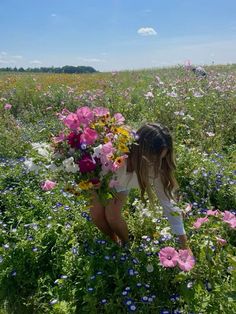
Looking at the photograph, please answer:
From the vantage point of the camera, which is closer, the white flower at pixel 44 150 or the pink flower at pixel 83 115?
the pink flower at pixel 83 115

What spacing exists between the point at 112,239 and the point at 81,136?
1.06 metres

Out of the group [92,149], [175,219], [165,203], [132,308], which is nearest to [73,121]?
[92,149]

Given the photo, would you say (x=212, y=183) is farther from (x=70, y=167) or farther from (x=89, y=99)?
(x=89, y=99)

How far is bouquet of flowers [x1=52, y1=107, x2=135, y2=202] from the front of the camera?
97.5 inches

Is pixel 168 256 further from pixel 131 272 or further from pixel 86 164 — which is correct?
pixel 86 164

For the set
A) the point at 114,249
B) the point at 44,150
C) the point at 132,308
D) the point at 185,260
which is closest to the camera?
the point at 185,260

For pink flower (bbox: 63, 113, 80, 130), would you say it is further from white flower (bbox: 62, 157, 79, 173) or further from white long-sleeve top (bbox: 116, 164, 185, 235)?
white long-sleeve top (bbox: 116, 164, 185, 235)

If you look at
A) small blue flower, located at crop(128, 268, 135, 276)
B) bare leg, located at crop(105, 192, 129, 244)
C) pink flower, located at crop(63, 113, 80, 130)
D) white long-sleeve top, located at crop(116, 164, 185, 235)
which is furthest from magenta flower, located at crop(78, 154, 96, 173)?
small blue flower, located at crop(128, 268, 135, 276)

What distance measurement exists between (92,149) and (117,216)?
2.37ft

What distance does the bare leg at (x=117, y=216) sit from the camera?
302cm

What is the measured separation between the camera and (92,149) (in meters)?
2.54

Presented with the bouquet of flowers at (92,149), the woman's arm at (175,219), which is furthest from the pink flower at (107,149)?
the woman's arm at (175,219)

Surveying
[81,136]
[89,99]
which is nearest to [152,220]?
[81,136]

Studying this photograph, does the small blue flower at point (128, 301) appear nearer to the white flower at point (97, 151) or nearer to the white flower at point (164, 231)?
the white flower at point (164, 231)
